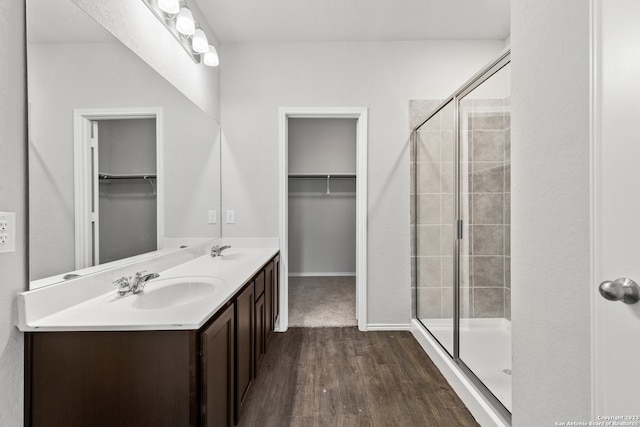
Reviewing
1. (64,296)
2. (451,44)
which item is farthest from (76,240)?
(451,44)

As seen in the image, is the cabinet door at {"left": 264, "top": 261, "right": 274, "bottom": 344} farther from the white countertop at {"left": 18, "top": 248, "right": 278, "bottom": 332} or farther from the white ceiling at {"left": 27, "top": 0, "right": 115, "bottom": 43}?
the white ceiling at {"left": 27, "top": 0, "right": 115, "bottom": 43}

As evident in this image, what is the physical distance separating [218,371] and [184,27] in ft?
6.54

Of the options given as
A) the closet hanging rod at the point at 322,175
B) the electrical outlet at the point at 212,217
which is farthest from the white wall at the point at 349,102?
the closet hanging rod at the point at 322,175

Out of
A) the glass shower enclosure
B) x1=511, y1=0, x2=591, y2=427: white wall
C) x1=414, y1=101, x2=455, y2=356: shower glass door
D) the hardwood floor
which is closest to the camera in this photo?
x1=511, y1=0, x2=591, y2=427: white wall

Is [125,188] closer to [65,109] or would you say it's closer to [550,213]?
[65,109]

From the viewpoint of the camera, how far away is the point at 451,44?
8.38 ft

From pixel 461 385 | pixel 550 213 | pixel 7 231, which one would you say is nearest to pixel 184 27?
pixel 7 231

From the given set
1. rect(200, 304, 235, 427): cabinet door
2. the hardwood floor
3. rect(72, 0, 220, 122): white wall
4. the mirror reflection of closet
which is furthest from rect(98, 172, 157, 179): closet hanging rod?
the hardwood floor

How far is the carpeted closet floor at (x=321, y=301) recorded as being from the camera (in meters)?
2.72

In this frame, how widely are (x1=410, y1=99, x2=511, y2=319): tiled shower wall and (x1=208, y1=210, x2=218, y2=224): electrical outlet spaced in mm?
1854

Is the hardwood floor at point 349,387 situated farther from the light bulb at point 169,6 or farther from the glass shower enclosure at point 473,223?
the light bulb at point 169,6

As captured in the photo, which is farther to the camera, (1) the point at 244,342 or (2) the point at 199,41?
(2) the point at 199,41

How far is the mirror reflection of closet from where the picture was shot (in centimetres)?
124

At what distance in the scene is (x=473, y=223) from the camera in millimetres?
2023
